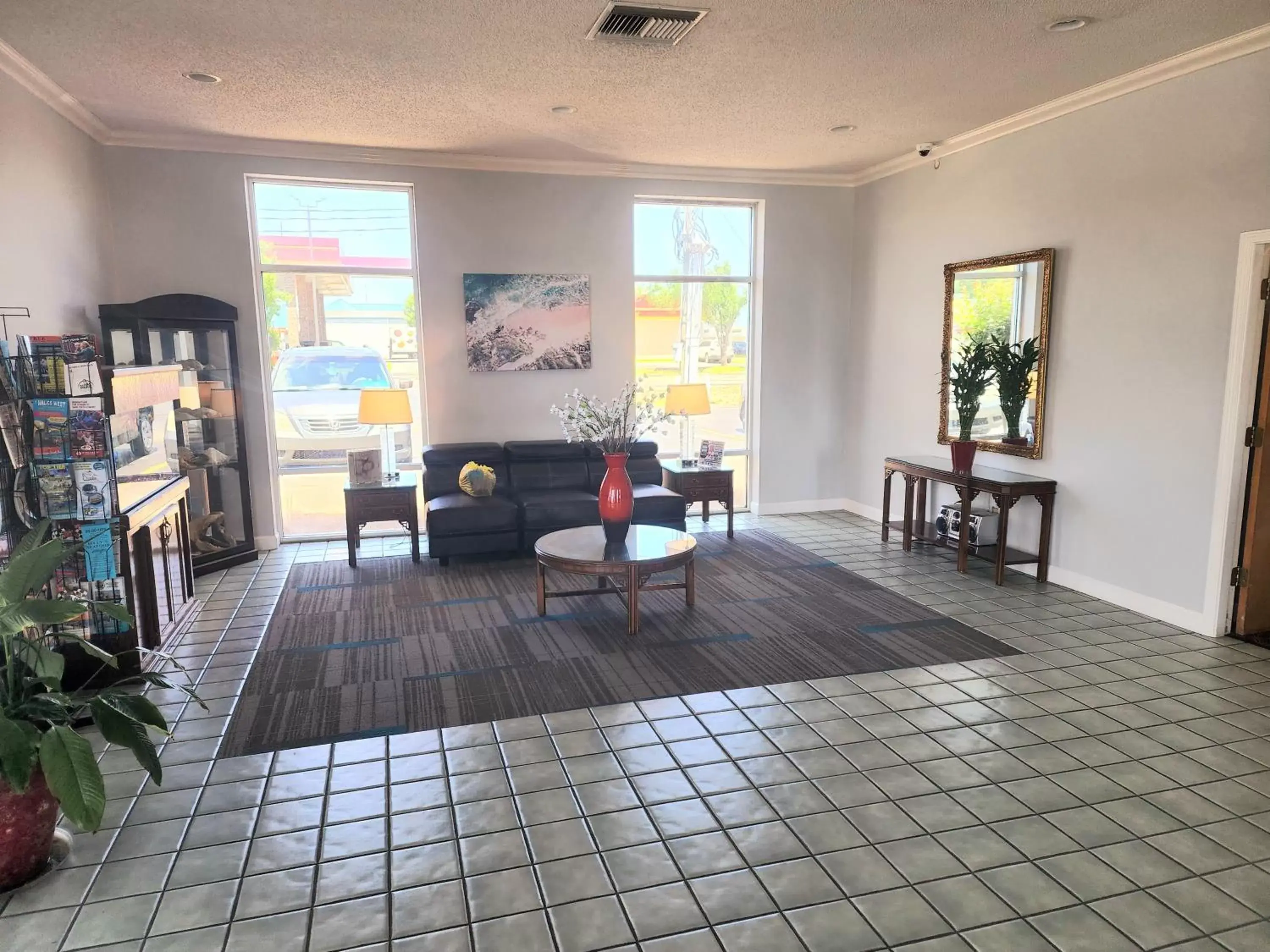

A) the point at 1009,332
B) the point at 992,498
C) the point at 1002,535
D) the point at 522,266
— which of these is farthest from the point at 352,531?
the point at 1009,332

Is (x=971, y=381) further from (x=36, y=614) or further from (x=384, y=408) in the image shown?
(x=36, y=614)

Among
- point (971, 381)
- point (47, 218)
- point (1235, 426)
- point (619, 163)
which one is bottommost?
point (1235, 426)

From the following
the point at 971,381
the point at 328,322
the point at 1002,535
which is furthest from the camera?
the point at 328,322

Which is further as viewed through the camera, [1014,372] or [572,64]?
[1014,372]

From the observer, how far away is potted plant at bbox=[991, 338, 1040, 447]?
17.7 feet

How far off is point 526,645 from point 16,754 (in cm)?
236

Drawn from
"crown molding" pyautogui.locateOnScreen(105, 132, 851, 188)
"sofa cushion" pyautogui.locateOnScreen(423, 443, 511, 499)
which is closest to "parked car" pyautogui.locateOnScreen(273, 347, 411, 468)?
"sofa cushion" pyautogui.locateOnScreen(423, 443, 511, 499)

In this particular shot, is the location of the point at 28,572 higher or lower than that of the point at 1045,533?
higher

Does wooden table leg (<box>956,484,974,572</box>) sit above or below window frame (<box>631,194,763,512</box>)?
below

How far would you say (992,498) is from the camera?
5.84 metres

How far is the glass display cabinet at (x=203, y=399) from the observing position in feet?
17.6

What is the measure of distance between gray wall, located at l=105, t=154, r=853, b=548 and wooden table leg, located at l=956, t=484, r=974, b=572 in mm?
2274

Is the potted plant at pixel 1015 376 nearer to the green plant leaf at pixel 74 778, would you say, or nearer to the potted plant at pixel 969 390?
the potted plant at pixel 969 390

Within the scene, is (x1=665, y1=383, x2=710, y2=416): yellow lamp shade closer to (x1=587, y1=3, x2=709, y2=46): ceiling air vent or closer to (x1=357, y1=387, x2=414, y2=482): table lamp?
(x1=357, y1=387, x2=414, y2=482): table lamp
